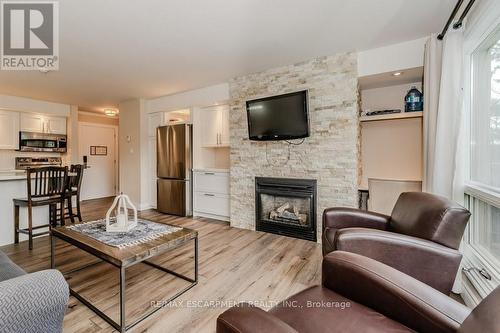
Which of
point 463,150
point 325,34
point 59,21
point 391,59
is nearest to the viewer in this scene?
point 463,150

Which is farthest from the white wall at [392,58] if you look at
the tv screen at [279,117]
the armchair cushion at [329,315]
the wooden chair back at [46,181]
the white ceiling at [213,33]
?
the wooden chair back at [46,181]

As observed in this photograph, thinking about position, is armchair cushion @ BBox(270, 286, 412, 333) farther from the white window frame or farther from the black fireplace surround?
the black fireplace surround

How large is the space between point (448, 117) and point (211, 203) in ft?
11.4

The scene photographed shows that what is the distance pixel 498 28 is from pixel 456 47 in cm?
39

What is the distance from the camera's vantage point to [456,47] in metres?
1.99

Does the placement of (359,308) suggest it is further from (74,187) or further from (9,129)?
(9,129)

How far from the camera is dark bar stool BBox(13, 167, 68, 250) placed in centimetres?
282

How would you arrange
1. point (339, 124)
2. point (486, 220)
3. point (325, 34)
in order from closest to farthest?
point (486, 220) → point (325, 34) → point (339, 124)

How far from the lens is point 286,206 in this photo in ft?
11.1

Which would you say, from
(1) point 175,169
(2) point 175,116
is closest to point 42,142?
(2) point 175,116

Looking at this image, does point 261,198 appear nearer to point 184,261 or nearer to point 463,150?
point 184,261

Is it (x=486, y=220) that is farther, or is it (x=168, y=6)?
(x=168, y=6)

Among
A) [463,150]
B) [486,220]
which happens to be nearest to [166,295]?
[486,220]

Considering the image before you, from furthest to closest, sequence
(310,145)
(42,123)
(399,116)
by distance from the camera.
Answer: (42,123)
(310,145)
(399,116)
